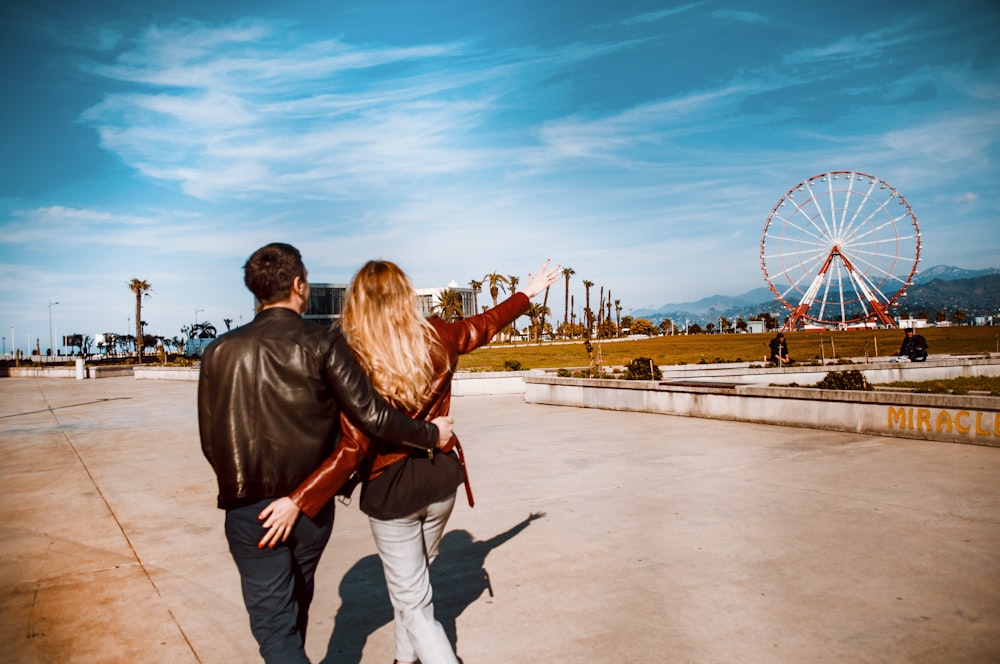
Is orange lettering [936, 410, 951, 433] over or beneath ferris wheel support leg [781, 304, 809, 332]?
beneath

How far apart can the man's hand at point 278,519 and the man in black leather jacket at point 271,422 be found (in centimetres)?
6

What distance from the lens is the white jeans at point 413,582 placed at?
265 cm

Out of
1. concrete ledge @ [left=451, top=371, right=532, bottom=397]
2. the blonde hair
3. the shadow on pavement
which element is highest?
the blonde hair

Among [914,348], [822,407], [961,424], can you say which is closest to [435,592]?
→ [961,424]

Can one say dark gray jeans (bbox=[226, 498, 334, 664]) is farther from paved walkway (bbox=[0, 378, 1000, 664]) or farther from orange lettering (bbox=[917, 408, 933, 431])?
orange lettering (bbox=[917, 408, 933, 431])

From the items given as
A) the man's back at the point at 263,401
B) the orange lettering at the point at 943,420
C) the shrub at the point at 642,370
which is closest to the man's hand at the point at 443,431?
the man's back at the point at 263,401

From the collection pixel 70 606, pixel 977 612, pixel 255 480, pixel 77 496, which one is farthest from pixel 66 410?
pixel 977 612

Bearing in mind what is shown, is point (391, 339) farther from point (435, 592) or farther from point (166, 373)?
point (166, 373)

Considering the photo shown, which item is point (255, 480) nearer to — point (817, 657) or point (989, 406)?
point (817, 657)

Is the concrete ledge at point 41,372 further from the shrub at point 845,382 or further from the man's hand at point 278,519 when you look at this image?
the man's hand at point 278,519

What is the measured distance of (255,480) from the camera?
2.46 meters

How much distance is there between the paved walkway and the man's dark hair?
2103 millimetres

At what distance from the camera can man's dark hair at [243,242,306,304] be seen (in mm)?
2594

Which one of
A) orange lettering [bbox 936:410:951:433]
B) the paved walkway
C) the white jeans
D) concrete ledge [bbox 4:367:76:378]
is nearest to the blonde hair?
the white jeans
